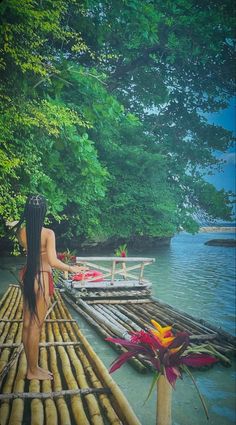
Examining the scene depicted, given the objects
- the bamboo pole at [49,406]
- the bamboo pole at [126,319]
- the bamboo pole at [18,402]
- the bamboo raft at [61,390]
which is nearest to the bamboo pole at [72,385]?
the bamboo raft at [61,390]

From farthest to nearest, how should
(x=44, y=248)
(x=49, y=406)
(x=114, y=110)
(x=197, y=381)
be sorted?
(x=114, y=110)
(x=197, y=381)
(x=44, y=248)
(x=49, y=406)

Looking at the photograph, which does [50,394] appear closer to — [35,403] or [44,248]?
[35,403]

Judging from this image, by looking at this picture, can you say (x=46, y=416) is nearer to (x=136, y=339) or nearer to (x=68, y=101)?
(x=136, y=339)

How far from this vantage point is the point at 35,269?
11.0 feet

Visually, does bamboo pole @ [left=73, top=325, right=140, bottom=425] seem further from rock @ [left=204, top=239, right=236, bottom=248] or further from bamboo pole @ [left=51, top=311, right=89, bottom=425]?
rock @ [left=204, top=239, right=236, bottom=248]

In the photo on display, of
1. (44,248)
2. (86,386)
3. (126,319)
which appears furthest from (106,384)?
(126,319)

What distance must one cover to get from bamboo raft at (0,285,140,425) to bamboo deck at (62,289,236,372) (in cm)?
100

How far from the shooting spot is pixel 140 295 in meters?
8.85

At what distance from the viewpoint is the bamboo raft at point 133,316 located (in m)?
5.55

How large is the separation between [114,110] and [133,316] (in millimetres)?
7160

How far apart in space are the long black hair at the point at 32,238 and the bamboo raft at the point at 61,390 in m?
0.87

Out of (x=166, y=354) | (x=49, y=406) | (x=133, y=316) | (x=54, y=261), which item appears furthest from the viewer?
(x=133, y=316)

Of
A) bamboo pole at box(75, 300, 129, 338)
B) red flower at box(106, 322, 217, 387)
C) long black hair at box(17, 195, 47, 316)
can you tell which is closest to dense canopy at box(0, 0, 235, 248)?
bamboo pole at box(75, 300, 129, 338)

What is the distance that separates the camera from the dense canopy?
23.0 ft
